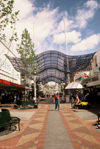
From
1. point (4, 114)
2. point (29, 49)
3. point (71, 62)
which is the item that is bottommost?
point (4, 114)

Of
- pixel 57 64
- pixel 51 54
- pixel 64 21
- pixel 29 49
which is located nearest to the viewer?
pixel 29 49

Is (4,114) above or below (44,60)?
below

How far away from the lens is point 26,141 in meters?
5.12

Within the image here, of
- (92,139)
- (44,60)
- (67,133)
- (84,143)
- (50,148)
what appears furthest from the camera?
(44,60)

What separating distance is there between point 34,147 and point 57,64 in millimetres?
57083

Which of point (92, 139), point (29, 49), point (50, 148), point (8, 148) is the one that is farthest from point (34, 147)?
point (29, 49)

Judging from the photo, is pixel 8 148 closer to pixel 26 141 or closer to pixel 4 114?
pixel 26 141

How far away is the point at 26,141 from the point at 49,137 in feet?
2.86

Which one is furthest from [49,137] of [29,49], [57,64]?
[57,64]

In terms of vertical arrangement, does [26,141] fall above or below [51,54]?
below

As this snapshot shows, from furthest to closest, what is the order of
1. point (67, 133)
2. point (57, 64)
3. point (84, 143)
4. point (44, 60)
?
point (57, 64) < point (44, 60) < point (67, 133) < point (84, 143)

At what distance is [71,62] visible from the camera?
55125 mm

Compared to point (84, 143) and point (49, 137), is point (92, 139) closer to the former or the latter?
point (84, 143)

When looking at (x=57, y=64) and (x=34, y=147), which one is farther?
(x=57, y=64)
